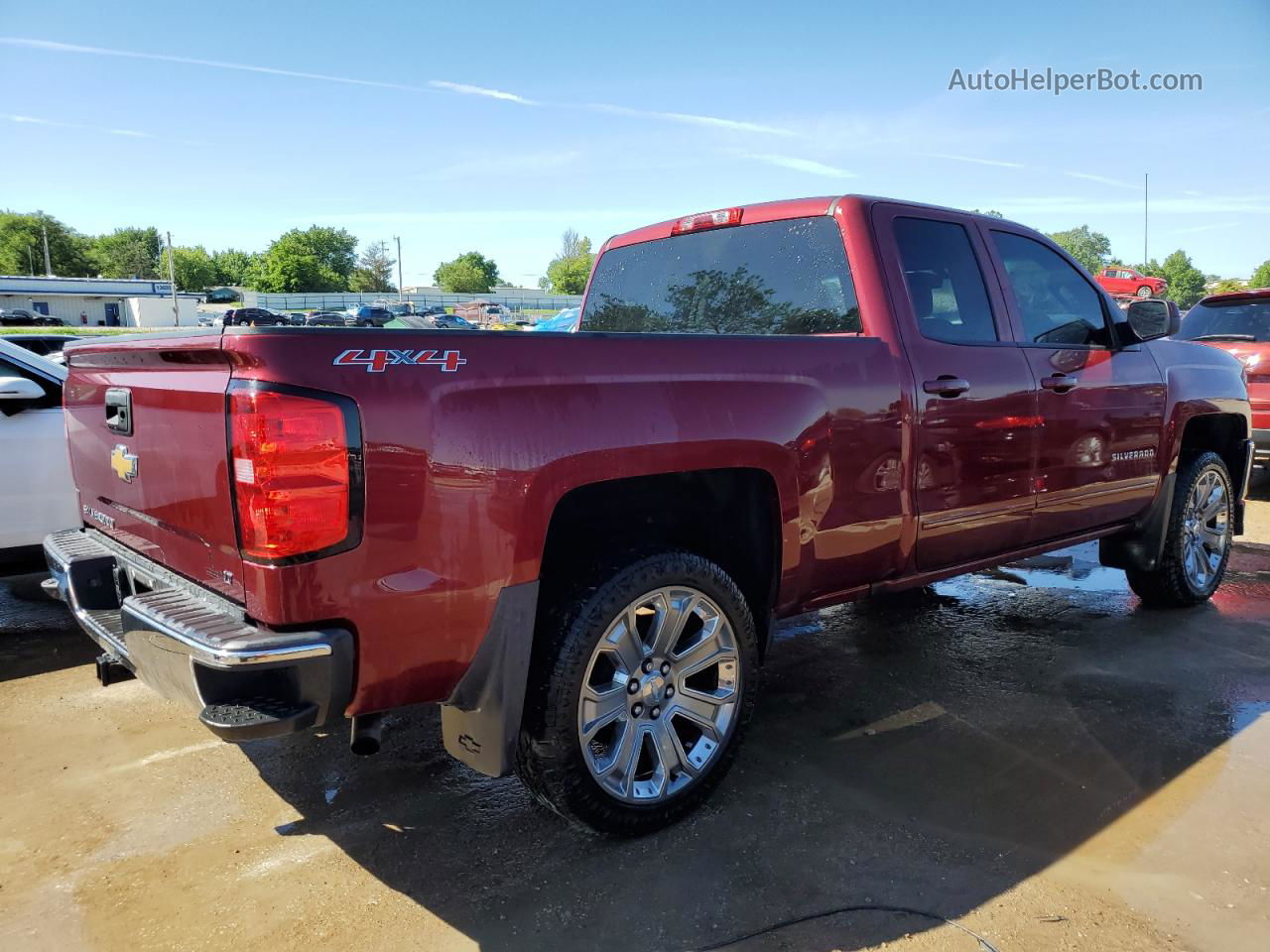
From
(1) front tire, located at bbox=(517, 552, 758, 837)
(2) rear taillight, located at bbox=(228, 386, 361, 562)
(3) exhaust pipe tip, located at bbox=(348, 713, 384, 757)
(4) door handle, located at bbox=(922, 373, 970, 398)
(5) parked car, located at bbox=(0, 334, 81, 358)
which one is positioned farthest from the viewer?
(5) parked car, located at bbox=(0, 334, 81, 358)

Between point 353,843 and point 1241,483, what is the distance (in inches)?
212

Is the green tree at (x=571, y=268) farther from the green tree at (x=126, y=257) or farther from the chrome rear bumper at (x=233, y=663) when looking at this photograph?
the chrome rear bumper at (x=233, y=663)

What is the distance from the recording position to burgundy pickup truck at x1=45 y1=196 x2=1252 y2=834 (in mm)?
2129

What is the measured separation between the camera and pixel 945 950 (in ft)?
7.66

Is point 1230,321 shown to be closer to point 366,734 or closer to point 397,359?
point 397,359

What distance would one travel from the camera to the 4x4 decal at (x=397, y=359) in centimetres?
212

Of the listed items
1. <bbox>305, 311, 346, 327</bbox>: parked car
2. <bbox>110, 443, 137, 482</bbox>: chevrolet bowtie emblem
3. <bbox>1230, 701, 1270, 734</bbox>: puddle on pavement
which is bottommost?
<bbox>1230, 701, 1270, 734</bbox>: puddle on pavement

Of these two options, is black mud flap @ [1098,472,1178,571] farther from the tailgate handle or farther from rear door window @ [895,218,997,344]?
the tailgate handle

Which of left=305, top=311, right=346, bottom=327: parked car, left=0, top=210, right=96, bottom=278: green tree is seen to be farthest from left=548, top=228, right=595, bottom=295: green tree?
left=305, top=311, right=346, bottom=327: parked car

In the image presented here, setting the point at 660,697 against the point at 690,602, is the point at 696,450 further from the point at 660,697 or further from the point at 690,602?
the point at 660,697

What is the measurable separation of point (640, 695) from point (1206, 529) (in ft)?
13.6

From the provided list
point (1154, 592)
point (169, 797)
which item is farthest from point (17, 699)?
point (1154, 592)

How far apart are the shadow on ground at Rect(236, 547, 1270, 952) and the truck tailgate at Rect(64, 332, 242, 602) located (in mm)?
1070

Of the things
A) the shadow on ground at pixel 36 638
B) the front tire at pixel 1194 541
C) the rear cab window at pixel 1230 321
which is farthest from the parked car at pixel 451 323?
the rear cab window at pixel 1230 321
